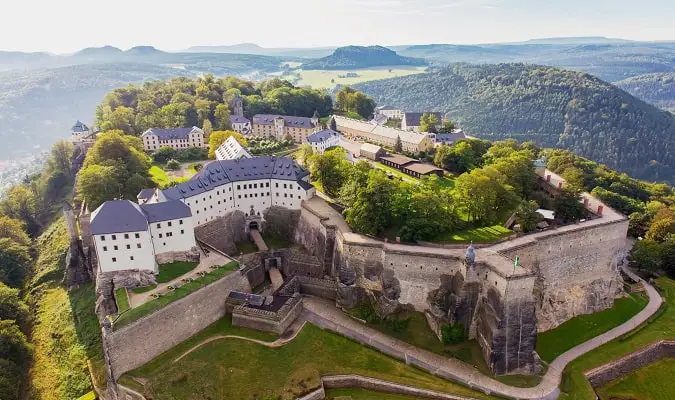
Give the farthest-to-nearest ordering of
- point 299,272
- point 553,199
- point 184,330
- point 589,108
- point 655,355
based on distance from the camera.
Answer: point 589,108, point 553,199, point 299,272, point 655,355, point 184,330

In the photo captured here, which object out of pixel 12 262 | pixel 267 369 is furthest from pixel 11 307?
pixel 267 369

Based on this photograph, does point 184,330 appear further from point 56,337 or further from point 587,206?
point 587,206

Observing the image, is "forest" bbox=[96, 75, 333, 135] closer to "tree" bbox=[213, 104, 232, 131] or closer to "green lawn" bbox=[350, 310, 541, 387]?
"tree" bbox=[213, 104, 232, 131]

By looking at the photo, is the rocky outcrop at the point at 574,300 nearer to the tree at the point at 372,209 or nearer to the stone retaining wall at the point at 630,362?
the stone retaining wall at the point at 630,362

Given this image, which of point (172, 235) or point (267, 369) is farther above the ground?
point (172, 235)

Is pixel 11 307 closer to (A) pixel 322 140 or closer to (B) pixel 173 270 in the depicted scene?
(B) pixel 173 270

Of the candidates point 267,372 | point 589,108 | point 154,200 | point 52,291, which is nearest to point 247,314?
point 267,372
